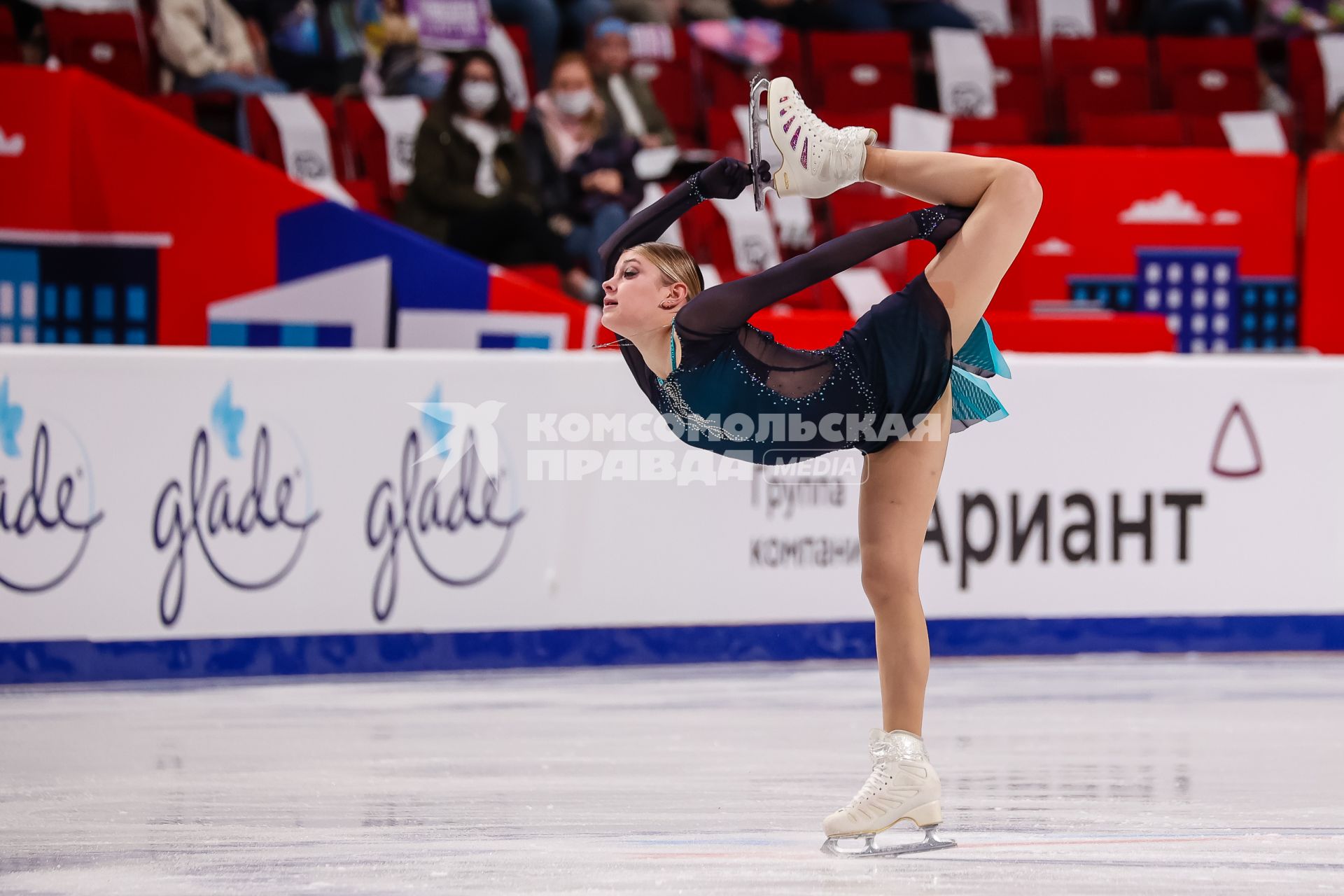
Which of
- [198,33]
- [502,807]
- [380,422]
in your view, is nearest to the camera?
[502,807]

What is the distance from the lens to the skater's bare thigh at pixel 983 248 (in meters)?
3.15

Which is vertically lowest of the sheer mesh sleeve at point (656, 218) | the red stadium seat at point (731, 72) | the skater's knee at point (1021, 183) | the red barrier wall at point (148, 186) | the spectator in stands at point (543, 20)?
the sheer mesh sleeve at point (656, 218)

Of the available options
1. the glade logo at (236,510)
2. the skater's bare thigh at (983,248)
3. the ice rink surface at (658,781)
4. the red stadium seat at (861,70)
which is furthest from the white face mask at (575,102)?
the skater's bare thigh at (983,248)

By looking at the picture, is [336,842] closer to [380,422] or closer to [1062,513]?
[380,422]

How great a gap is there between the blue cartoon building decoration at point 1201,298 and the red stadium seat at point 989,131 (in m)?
1.12

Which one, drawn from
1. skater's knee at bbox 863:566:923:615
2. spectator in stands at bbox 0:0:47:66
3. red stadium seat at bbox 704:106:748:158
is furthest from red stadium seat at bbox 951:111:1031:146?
skater's knee at bbox 863:566:923:615

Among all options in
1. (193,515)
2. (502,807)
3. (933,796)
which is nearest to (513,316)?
(193,515)

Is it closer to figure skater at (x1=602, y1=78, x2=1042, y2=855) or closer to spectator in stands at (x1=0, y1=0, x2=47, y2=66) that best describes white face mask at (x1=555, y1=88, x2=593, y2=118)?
spectator in stands at (x1=0, y1=0, x2=47, y2=66)

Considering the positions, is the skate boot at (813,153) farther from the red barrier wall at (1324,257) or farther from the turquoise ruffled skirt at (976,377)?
the red barrier wall at (1324,257)

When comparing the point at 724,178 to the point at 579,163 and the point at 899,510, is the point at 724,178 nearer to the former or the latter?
the point at 899,510

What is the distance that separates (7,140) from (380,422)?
76.1 inches

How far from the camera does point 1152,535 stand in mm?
6129

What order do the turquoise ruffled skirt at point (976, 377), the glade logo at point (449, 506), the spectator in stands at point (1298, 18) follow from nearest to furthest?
the turquoise ruffled skirt at point (976, 377) → the glade logo at point (449, 506) → the spectator in stands at point (1298, 18)

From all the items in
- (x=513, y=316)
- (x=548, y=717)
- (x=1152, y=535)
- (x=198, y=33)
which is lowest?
(x=548, y=717)
